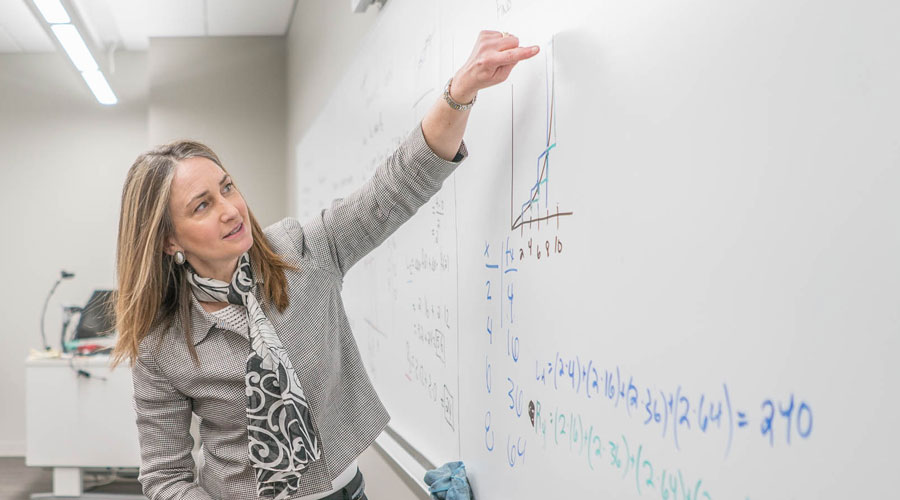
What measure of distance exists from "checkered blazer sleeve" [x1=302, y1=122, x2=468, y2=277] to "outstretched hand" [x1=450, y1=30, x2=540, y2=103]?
0.37ft

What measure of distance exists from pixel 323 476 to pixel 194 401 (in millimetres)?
257

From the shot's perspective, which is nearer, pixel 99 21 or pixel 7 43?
pixel 99 21

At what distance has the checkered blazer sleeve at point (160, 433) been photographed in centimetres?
114

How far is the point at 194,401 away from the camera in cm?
119

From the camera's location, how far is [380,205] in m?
→ 1.11

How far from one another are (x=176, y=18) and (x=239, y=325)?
12.0ft

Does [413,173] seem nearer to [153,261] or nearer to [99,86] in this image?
[153,261]

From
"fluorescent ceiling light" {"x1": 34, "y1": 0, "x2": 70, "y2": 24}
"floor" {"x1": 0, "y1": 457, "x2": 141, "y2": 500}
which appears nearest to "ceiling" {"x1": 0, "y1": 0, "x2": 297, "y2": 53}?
"fluorescent ceiling light" {"x1": 34, "y1": 0, "x2": 70, "y2": 24}

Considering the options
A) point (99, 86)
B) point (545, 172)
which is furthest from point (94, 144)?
point (545, 172)

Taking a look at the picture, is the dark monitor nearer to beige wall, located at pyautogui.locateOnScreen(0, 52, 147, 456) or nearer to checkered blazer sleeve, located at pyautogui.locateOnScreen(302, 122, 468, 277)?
beige wall, located at pyautogui.locateOnScreen(0, 52, 147, 456)

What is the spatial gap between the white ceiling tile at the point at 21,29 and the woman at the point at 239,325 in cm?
329

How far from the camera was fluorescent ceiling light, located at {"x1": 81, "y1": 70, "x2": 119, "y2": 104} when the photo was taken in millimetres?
3826

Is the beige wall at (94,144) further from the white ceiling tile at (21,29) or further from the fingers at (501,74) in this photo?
the fingers at (501,74)

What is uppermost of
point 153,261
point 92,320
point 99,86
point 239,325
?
point 99,86
